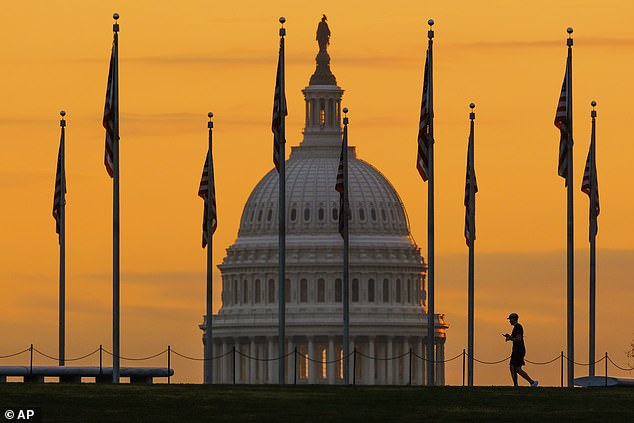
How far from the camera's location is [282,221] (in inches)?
5404

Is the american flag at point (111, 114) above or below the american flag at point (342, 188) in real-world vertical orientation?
above

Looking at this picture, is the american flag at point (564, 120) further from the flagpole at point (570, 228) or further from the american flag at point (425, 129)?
the american flag at point (425, 129)

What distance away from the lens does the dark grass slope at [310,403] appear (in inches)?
3551

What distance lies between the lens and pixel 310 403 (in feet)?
311

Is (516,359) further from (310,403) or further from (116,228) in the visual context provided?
(116,228)

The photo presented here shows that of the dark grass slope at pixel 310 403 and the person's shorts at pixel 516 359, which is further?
the person's shorts at pixel 516 359

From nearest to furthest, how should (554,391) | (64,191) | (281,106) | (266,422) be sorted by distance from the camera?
1. (266,422)
2. (554,391)
3. (281,106)
4. (64,191)

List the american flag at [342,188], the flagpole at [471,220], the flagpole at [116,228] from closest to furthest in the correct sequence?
1. the flagpole at [116,228]
2. the american flag at [342,188]
3. the flagpole at [471,220]

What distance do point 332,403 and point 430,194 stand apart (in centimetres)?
4052

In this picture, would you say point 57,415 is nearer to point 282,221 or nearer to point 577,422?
point 577,422

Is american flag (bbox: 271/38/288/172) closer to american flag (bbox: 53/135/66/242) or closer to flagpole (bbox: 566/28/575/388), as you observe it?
flagpole (bbox: 566/28/575/388)

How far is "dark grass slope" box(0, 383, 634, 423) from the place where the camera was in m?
90.2

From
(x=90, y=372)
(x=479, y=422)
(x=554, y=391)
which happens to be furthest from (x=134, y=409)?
(x=90, y=372)

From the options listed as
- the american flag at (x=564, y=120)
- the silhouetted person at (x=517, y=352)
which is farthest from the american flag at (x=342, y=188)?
the silhouetted person at (x=517, y=352)
